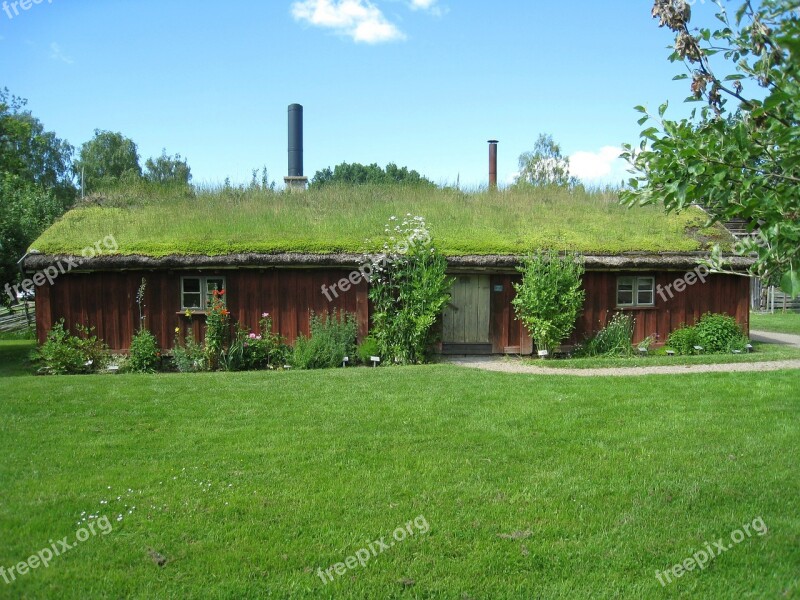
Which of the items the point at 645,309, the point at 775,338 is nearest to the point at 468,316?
the point at 645,309

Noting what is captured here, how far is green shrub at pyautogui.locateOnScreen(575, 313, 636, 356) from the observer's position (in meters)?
14.0

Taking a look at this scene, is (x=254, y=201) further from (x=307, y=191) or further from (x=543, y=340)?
(x=543, y=340)

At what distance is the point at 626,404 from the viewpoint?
8516 mm

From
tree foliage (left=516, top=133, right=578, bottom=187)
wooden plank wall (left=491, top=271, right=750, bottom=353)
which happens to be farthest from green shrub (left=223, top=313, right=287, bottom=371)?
tree foliage (left=516, top=133, right=578, bottom=187)

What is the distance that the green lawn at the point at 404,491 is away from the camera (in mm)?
4129

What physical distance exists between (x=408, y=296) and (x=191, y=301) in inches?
186

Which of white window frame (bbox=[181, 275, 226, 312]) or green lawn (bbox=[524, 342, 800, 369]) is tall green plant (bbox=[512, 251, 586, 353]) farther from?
white window frame (bbox=[181, 275, 226, 312])

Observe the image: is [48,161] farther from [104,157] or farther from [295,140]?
[295,140]

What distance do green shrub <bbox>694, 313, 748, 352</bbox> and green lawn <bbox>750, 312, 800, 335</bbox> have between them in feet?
23.1

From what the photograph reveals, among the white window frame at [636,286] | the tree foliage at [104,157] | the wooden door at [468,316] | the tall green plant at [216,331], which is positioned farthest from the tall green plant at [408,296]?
the tree foliage at [104,157]

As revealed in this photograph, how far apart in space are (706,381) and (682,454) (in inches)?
168

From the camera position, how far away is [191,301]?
13.6 metres

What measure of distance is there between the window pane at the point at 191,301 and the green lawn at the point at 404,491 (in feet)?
14.7

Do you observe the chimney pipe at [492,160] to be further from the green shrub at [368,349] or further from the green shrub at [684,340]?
the green shrub at [368,349]
